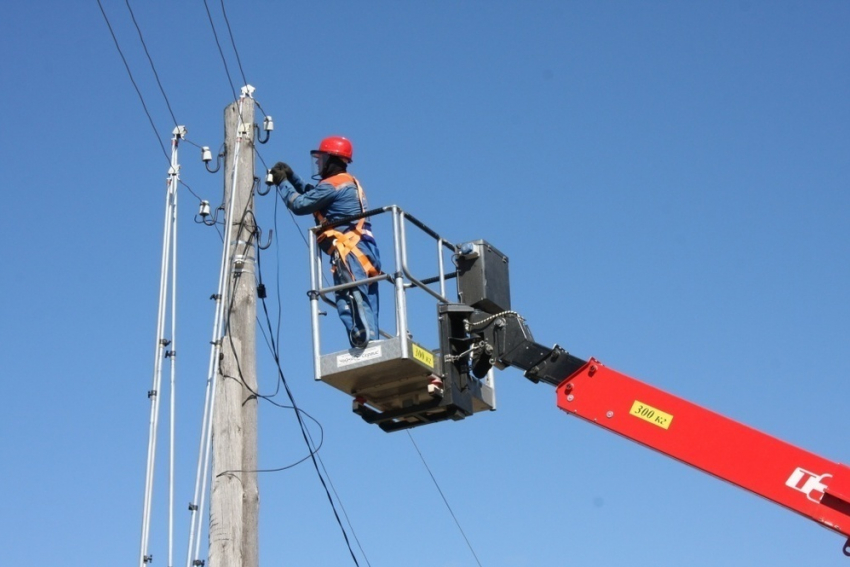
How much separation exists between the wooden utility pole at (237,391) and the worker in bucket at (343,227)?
601 mm

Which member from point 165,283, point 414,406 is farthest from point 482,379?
point 165,283

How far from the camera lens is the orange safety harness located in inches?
412

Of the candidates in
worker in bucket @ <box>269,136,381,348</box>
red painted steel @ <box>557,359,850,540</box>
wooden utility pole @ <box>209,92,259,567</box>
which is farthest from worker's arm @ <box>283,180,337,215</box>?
red painted steel @ <box>557,359,850,540</box>

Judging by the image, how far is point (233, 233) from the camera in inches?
444

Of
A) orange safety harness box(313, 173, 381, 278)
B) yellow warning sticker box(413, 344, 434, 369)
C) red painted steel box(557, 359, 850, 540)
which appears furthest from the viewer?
orange safety harness box(313, 173, 381, 278)

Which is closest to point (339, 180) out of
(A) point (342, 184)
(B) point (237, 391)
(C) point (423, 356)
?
(A) point (342, 184)

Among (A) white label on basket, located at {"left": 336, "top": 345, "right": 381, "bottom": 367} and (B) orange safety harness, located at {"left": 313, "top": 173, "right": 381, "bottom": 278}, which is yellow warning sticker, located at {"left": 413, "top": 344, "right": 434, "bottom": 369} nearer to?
(A) white label on basket, located at {"left": 336, "top": 345, "right": 381, "bottom": 367}

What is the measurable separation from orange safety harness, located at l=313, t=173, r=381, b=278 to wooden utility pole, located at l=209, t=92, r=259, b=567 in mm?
862

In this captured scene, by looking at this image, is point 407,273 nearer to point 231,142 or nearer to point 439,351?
point 439,351

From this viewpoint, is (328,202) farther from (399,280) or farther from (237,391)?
(237,391)

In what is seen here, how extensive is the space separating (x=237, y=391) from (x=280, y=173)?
71.7 inches

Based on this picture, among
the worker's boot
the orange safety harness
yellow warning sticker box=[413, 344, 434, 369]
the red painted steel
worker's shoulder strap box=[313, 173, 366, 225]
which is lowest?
the red painted steel

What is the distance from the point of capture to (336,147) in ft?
36.3

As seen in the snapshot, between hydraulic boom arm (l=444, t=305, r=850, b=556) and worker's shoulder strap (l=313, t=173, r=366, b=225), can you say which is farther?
worker's shoulder strap (l=313, t=173, r=366, b=225)
